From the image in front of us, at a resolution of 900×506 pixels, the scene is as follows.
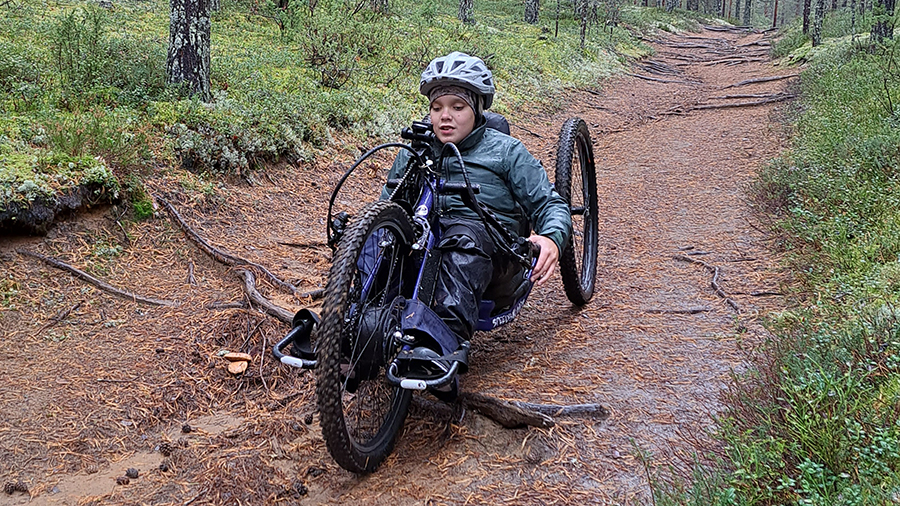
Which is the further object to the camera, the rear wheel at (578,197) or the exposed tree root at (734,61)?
the exposed tree root at (734,61)

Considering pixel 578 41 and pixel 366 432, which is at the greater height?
pixel 578 41

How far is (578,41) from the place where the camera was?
19578 millimetres

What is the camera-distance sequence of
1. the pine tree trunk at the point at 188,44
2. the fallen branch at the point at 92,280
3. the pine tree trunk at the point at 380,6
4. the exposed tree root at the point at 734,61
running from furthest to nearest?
the exposed tree root at the point at 734,61 < the pine tree trunk at the point at 380,6 < the pine tree trunk at the point at 188,44 < the fallen branch at the point at 92,280

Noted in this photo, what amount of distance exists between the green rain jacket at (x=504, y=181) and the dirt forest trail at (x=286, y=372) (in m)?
0.89

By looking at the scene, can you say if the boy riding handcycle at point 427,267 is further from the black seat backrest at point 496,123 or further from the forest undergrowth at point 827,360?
the forest undergrowth at point 827,360

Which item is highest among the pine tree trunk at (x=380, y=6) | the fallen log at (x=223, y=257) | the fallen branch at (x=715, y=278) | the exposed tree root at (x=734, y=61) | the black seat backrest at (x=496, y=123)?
the pine tree trunk at (x=380, y=6)

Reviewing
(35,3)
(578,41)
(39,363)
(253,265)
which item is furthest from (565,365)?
(578,41)

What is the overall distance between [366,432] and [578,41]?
18778mm

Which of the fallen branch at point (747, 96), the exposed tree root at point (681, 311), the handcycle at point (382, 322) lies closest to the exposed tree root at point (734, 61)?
the fallen branch at point (747, 96)

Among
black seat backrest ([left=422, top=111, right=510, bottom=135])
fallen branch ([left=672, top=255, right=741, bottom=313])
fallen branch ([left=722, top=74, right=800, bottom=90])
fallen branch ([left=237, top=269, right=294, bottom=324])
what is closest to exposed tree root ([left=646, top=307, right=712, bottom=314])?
fallen branch ([left=672, top=255, right=741, bottom=313])

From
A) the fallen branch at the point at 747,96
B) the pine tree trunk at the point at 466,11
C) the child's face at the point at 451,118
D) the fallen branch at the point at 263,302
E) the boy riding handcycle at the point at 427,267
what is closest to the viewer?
the boy riding handcycle at the point at 427,267

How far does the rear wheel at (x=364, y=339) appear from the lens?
237cm

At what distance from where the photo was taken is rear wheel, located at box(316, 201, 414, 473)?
2365mm

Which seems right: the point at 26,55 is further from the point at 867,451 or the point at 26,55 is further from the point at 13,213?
the point at 867,451
